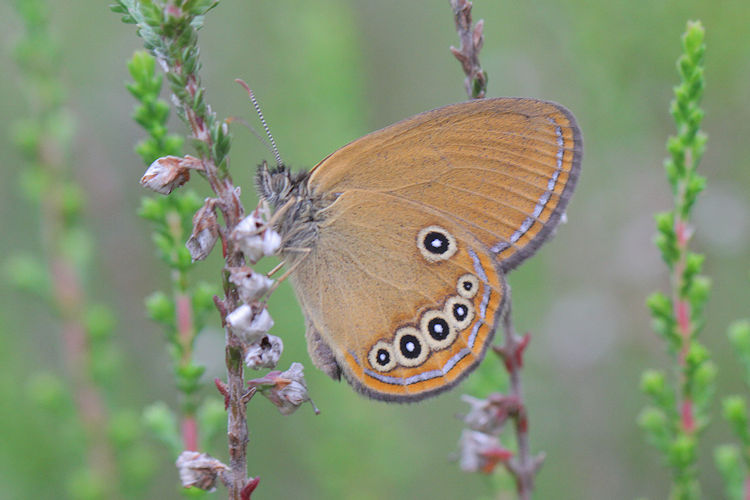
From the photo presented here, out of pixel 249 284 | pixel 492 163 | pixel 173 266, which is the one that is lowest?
pixel 249 284

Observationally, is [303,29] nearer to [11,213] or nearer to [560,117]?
[560,117]

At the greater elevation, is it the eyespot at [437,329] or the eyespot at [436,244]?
the eyespot at [436,244]

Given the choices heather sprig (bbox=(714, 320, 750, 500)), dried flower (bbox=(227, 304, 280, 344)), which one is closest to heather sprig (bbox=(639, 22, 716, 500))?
heather sprig (bbox=(714, 320, 750, 500))

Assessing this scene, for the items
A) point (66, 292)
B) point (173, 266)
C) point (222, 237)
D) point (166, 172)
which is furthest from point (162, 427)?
point (166, 172)

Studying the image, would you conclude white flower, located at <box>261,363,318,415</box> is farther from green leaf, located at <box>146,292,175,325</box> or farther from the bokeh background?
the bokeh background

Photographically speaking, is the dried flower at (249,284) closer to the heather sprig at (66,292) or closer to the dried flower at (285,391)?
the dried flower at (285,391)

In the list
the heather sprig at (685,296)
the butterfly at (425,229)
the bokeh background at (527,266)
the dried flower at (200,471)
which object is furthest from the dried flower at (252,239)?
the bokeh background at (527,266)

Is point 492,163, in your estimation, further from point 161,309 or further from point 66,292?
point 66,292
